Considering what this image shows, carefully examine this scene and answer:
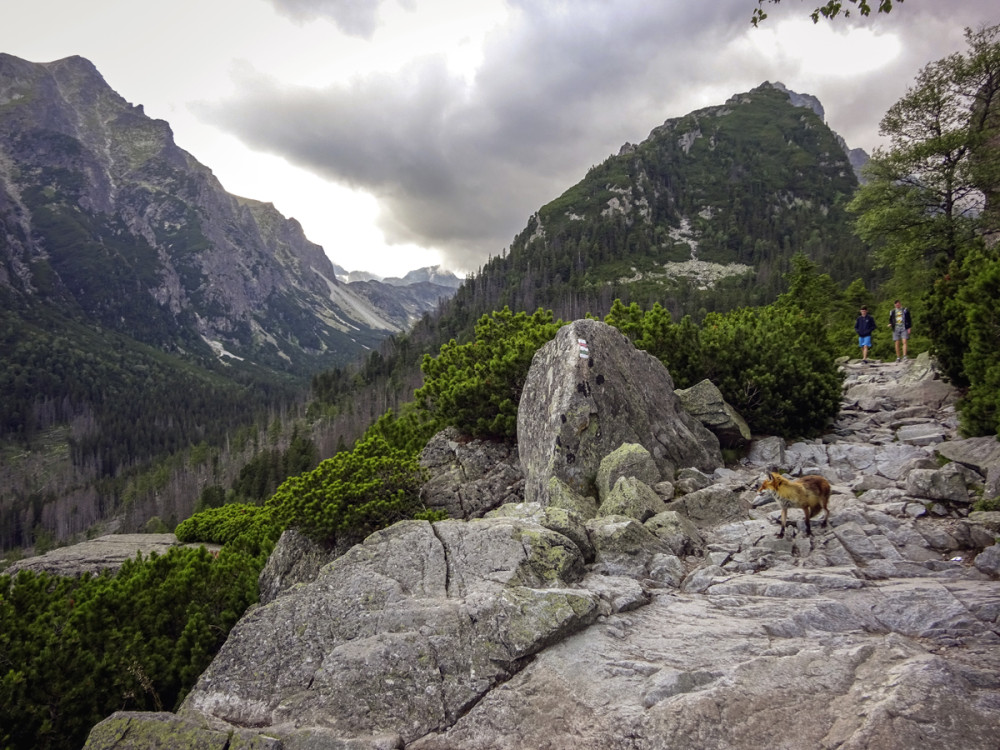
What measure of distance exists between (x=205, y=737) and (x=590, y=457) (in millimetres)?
9158

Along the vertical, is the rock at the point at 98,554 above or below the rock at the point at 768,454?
below

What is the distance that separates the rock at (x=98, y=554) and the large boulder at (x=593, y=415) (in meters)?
16.2

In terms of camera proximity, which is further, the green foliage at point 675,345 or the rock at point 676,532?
the green foliage at point 675,345

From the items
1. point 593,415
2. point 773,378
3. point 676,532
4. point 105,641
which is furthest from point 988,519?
point 105,641

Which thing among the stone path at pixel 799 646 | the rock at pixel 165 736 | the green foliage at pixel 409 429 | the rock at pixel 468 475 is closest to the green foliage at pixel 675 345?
the rock at pixel 468 475

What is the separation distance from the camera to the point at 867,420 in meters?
15.9

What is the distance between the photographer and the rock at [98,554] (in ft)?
75.3

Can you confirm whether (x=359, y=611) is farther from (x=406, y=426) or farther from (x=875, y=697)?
(x=406, y=426)

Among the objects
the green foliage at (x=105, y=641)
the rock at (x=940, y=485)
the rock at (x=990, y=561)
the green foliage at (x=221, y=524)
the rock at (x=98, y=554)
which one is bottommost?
the rock at (x=98, y=554)

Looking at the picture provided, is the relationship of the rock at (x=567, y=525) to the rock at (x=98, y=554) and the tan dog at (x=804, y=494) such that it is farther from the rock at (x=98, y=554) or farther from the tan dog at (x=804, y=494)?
the rock at (x=98, y=554)

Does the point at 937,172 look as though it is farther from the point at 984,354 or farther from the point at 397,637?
the point at 397,637

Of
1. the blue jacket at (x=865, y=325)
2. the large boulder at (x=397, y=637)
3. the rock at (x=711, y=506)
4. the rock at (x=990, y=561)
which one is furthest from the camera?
the blue jacket at (x=865, y=325)

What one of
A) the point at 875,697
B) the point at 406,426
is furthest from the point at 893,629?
the point at 406,426

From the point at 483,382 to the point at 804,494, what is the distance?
1036cm
